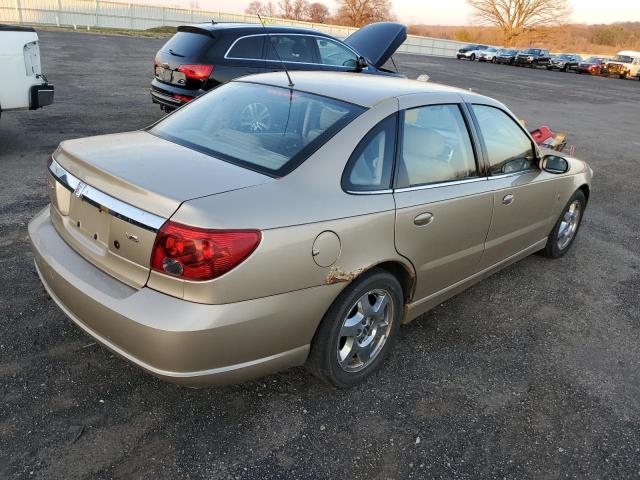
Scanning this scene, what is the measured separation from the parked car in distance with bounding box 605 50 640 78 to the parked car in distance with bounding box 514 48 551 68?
4.49 m

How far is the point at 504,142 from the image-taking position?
393 cm

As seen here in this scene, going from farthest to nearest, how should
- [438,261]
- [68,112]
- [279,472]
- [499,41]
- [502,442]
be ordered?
[499,41], [68,112], [438,261], [502,442], [279,472]

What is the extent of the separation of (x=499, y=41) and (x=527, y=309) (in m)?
74.6

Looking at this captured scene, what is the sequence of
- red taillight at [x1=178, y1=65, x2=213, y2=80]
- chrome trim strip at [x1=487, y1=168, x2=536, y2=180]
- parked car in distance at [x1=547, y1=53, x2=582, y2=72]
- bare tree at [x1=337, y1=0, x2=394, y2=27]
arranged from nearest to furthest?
chrome trim strip at [x1=487, y1=168, x2=536, y2=180], red taillight at [x1=178, y1=65, x2=213, y2=80], parked car in distance at [x1=547, y1=53, x2=582, y2=72], bare tree at [x1=337, y1=0, x2=394, y2=27]

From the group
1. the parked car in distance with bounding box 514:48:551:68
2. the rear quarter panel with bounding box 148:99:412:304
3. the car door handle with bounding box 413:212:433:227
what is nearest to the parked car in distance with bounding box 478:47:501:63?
the parked car in distance with bounding box 514:48:551:68

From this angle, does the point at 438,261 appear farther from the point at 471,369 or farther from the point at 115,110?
the point at 115,110

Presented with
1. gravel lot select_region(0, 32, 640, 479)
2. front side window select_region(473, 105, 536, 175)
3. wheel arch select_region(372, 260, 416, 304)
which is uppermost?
front side window select_region(473, 105, 536, 175)

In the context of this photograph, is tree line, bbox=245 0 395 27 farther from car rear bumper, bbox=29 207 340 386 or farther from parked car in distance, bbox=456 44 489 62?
car rear bumper, bbox=29 207 340 386

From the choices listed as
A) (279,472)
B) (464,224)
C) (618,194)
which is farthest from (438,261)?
(618,194)

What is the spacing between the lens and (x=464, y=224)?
3.39 m

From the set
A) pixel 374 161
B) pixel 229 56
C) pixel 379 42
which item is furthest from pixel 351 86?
pixel 379 42

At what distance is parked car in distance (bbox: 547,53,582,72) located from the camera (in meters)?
41.2

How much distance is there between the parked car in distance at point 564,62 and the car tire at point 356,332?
146ft

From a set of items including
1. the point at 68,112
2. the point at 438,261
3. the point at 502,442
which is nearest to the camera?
the point at 502,442
